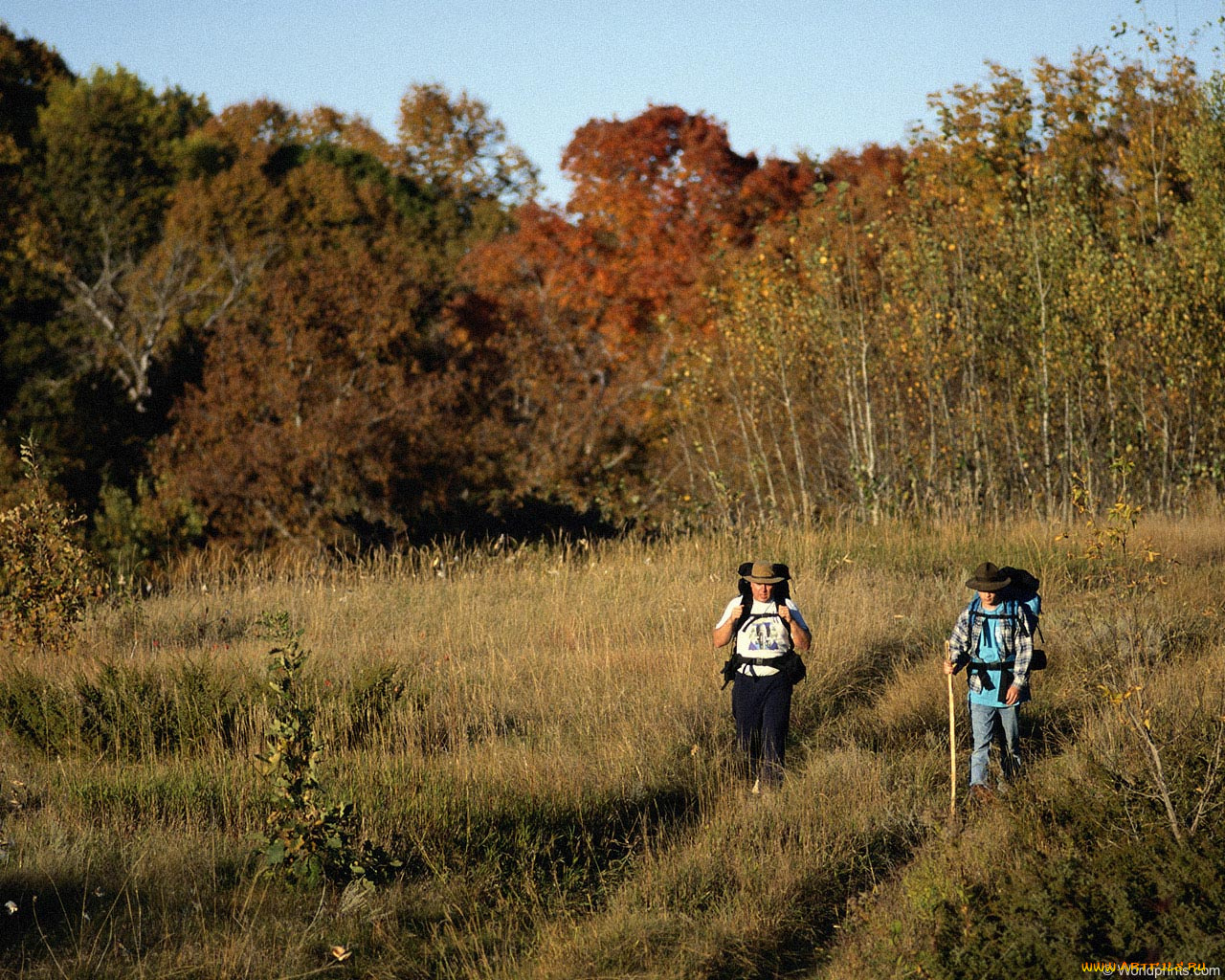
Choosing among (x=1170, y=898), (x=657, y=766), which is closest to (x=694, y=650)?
(x=657, y=766)

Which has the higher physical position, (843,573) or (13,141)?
(13,141)

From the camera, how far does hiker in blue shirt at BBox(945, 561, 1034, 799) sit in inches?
269

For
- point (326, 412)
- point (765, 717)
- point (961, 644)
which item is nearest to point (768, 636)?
point (765, 717)

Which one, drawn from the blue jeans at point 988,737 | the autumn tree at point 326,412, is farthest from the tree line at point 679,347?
the blue jeans at point 988,737

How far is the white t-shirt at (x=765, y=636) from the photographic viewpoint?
703cm

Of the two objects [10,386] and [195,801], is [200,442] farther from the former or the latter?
[195,801]

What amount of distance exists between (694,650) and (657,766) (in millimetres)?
2179

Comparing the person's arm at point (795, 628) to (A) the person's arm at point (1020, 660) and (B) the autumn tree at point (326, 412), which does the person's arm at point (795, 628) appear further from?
(B) the autumn tree at point (326, 412)

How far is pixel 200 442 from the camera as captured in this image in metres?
19.6

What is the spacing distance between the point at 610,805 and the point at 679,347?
17191 mm

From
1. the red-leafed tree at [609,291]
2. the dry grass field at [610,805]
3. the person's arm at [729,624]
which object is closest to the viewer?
the dry grass field at [610,805]

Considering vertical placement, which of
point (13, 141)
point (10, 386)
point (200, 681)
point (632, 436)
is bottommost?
point (200, 681)

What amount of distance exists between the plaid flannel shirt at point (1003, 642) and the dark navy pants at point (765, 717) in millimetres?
933

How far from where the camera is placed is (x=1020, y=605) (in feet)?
22.7
